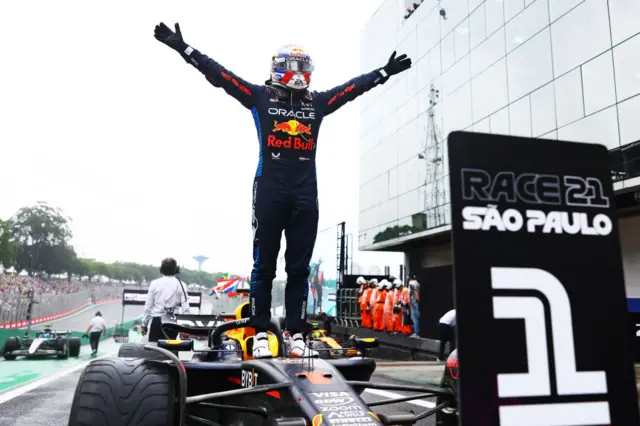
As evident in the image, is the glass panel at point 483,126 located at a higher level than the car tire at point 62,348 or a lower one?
higher

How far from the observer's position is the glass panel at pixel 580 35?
1339cm

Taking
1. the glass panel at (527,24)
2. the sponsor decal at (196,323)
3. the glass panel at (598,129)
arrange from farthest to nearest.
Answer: the glass panel at (527,24) < the glass panel at (598,129) < the sponsor decal at (196,323)

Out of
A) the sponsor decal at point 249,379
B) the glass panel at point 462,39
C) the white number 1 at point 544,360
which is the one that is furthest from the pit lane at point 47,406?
the glass panel at point 462,39

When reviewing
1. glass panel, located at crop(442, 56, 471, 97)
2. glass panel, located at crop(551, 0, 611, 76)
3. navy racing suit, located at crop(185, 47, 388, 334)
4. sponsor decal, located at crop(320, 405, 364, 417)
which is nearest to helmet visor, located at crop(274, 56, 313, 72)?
navy racing suit, located at crop(185, 47, 388, 334)

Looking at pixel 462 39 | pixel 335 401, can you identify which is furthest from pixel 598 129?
pixel 335 401

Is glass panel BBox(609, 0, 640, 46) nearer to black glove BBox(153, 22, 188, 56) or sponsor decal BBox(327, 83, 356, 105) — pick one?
sponsor decal BBox(327, 83, 356, 105)

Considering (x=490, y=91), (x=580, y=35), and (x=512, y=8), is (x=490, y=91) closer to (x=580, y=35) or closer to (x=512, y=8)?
(x=512, y=8)

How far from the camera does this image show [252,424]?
312 cm


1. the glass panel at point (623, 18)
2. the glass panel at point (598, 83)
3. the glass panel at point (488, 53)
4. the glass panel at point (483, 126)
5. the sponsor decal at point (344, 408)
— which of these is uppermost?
the glass panel at point (488, 53)

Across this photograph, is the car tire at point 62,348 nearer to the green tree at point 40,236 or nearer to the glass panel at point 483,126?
the glass panel at point 483,126

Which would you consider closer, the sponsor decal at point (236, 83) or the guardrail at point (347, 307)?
the sponsor decal at point (236, 83)

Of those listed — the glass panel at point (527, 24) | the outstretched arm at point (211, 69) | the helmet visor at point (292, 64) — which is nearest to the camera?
the outstretched arm at point (211, 69)

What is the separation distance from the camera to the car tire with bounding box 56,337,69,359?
1669 centimetres

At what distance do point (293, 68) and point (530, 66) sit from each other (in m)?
14.2
